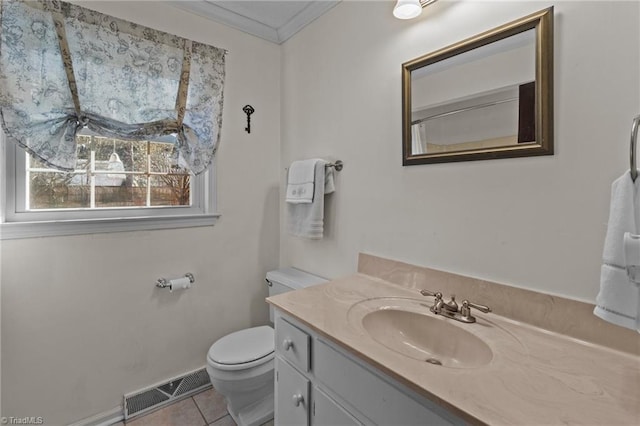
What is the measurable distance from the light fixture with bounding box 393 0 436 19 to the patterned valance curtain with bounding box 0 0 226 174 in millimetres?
1147

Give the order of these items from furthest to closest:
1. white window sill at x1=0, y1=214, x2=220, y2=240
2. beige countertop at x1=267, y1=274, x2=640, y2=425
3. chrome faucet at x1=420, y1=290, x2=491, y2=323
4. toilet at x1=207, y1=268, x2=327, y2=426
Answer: toilet at x1=207, y1=268, x2=327, y2=426 < white window sill at x1=0, y1=214, x2=220, y2=240 < chrome faucet at x1=420, y1=290, x2=491, y2=323 < beige countertop at x1=267, y1=274, x2=640, y2=425

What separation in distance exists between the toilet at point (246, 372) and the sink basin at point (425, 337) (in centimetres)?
67

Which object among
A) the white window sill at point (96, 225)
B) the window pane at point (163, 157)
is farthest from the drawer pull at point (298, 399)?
the window pane at point (163, 157)

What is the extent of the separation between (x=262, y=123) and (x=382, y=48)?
99cm

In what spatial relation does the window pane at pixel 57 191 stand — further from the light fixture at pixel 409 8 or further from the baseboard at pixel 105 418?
the light fixture at pixel 409 8

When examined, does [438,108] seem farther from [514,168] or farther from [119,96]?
[119,96]

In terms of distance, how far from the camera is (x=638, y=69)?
0.77 meters

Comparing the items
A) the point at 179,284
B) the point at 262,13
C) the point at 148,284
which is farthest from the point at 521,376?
the point at 262,13

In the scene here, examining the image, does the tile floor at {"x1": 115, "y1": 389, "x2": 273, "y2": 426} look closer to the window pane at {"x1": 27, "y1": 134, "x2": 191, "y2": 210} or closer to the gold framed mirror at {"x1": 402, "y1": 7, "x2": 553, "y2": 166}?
the window pane at {"x1": 27, "y1": 134, "x2": 191, "y2": 210}

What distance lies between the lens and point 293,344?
1.07m

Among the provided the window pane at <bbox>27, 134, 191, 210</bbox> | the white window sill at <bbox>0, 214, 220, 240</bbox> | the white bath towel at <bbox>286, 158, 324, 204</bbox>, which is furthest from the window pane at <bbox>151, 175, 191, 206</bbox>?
the white bath towel at <bbox>286, 158, 324, 204</bbox>

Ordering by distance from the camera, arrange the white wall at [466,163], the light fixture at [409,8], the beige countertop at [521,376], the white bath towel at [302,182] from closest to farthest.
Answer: the beige countertop at [521,376] < the white wall at [466,163] < the light fixture at [409,8] < the white bath towel at [302,182]

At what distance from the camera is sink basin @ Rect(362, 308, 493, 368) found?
924mm

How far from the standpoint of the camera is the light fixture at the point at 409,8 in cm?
118
